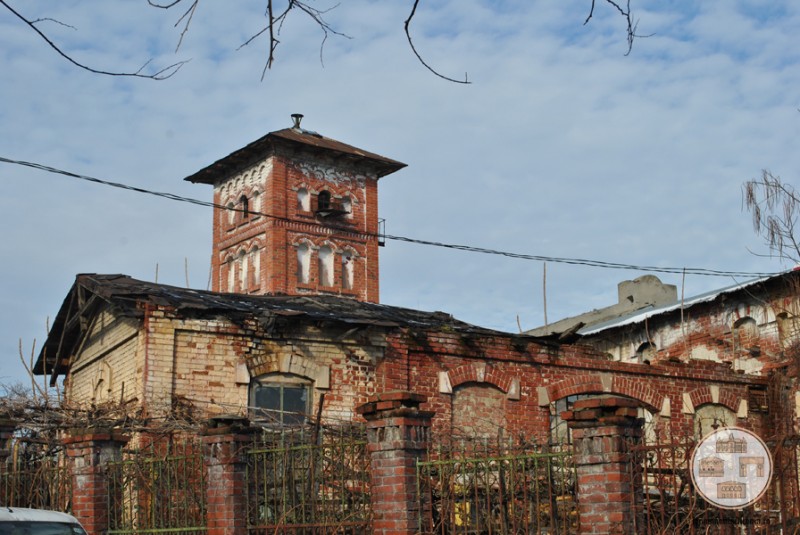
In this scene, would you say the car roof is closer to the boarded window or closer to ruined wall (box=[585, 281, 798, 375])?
the boarded window

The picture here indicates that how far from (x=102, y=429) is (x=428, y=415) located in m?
5.31

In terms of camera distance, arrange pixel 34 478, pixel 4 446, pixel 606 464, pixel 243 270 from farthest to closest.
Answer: pixel 243 270 < pixel 4 446 < pixel 34 478 < pixel 606 464

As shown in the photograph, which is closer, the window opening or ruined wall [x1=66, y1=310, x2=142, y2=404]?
ruined wall [x1=66, y1=310, x2=142, y2=404]

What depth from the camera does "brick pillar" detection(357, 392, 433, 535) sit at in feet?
32.6

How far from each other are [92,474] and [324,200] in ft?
88.7

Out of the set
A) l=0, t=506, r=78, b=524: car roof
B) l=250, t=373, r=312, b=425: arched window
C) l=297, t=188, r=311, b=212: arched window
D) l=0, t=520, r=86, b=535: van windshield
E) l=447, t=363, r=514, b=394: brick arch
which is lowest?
l=0, t=520, r=86, b=535: van windshield

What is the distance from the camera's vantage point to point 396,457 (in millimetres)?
9961

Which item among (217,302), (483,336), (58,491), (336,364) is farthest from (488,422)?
(58,491)

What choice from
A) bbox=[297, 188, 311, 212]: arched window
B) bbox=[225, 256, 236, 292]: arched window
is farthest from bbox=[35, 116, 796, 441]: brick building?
bbox=[225, 256, 236, 292]: arched window

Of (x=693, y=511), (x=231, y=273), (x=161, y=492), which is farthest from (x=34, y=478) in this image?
(x=231, y=273)

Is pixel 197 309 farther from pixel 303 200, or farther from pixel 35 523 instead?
pixel 303 200

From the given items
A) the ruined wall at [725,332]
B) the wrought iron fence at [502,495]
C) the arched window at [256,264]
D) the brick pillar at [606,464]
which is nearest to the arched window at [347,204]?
the arched window at [256,264]

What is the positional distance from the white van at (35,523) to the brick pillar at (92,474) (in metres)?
1.80

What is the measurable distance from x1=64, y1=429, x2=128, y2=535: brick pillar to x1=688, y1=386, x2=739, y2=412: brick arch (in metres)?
14.4
